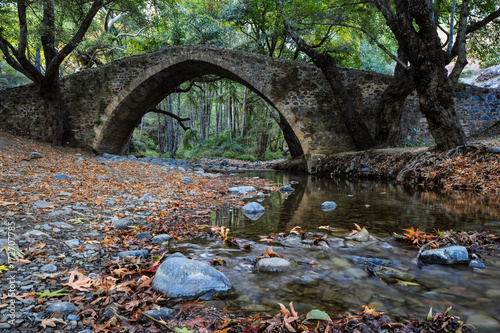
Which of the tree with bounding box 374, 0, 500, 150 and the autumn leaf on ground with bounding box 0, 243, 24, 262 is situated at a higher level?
the tree with bounding box 374, 0, 500, 150

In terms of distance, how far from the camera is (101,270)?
64.4 inches

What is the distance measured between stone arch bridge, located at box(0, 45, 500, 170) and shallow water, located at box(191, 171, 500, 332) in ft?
23.1

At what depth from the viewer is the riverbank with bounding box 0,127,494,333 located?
1.16 meters

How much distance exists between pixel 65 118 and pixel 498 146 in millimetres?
12672

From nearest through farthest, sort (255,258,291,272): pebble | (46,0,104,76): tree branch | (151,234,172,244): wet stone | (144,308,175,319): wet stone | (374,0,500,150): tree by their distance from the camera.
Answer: (144,308,175,319): wet stone → (255,258,291,272): pebble → (151,234,172,244): wet stone → (374,0,500,150): tree → (46,0,104,76): tree branch

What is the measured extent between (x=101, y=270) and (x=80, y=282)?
245mm

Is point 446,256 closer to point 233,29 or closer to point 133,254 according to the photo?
point 133,254

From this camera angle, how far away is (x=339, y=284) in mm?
1593

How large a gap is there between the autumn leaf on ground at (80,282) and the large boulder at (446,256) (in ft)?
6.44

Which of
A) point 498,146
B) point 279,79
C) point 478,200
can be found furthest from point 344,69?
point 478,200

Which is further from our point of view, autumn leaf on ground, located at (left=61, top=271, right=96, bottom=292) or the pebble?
the pebble

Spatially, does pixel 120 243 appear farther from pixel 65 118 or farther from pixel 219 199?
pixel 65 118

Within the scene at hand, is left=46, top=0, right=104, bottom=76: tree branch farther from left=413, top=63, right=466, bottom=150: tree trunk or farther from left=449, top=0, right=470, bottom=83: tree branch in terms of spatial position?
left=449, top=0, right=470, bottom=83: tree branch

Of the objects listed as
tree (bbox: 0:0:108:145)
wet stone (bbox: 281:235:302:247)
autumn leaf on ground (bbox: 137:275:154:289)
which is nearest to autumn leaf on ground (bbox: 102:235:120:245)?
autumn leaf on ground (bbox: 137:275:154:289)
